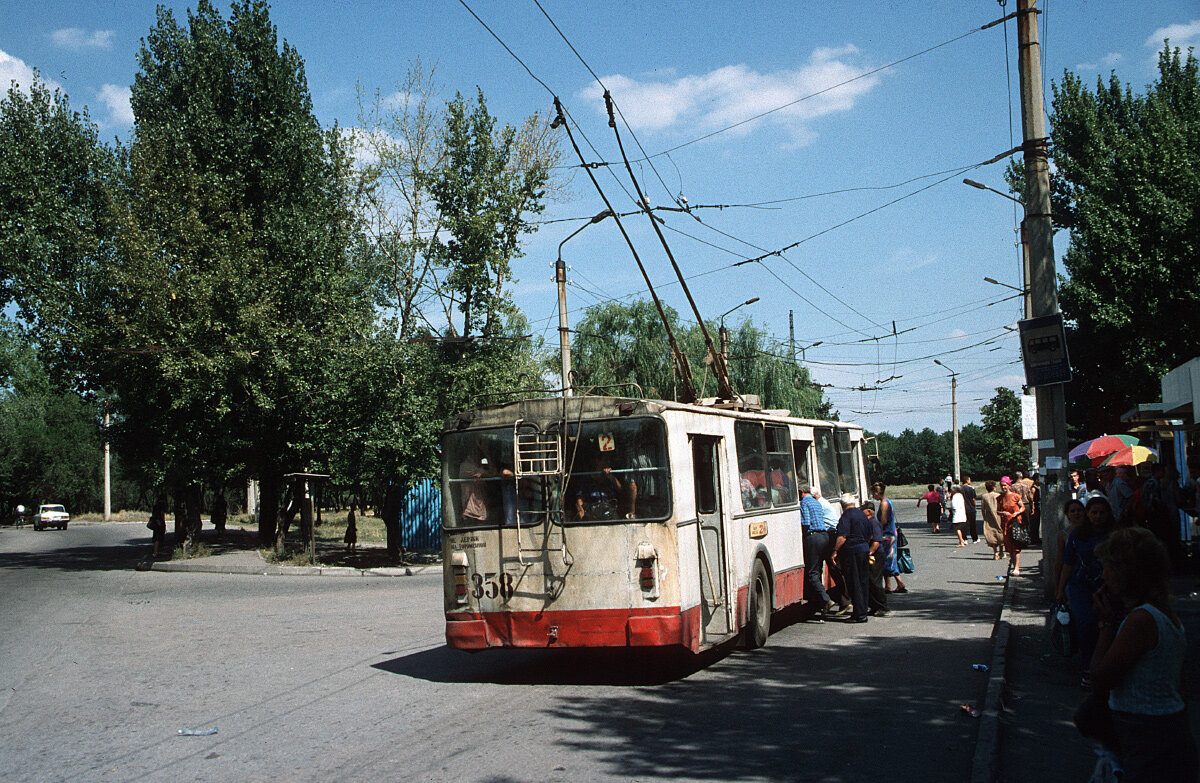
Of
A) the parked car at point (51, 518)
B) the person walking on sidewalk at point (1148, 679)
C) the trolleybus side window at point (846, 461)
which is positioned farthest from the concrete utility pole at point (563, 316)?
the parked car at point (51, 518)

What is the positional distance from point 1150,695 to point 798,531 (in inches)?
384

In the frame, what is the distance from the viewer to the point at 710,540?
10336mm

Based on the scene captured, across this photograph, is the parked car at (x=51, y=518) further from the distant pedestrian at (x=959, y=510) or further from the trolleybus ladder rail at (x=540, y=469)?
A: the trolleybus ladder rail at (x=540, y=469)

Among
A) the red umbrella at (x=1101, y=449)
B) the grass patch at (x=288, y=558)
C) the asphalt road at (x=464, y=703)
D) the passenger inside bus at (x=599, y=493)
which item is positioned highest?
the red umbrella at (x=1101, y=449)

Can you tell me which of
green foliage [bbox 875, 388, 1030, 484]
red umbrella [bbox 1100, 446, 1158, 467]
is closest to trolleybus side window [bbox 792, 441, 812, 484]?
red umbrella [bbox 1100, 446, 1158, 467]

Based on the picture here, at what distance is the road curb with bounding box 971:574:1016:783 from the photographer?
6.04 m

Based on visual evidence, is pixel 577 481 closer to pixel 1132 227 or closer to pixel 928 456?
pixel 1132 227

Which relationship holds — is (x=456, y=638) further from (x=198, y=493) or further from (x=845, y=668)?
(x=198, y=493)

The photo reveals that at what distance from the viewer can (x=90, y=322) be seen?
1062 inches

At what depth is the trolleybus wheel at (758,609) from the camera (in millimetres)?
11344

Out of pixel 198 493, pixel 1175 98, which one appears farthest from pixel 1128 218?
pixel 198 493

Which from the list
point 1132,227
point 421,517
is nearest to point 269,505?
point 421,517

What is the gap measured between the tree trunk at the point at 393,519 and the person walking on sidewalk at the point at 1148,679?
24854mm

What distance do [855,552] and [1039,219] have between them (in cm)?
504
